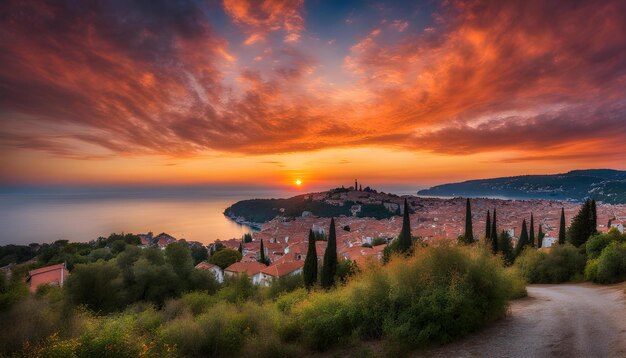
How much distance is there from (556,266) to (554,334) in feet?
50.7

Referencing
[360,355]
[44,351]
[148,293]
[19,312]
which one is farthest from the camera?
[148,293]

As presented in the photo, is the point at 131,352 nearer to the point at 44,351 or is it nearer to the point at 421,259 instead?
the point at 44,351

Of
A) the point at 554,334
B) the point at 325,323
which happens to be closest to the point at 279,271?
the point at 325,323

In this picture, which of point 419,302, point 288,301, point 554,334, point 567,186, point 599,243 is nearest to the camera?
point 554,334

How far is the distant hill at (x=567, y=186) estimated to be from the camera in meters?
138

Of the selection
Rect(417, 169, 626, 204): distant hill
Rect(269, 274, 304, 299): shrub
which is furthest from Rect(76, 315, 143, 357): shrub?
Rect(417, 169, 626, 204): distant hill

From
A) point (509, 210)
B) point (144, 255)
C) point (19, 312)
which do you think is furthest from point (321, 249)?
point (509, 210)

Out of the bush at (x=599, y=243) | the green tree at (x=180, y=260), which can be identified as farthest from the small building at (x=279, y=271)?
the bush at (x=599, y=243)

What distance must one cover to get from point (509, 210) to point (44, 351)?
111566 millimetres

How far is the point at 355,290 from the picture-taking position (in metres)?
10.5

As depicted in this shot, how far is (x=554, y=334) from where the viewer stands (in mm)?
8109

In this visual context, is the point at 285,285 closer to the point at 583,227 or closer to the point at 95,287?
the point at 95,287

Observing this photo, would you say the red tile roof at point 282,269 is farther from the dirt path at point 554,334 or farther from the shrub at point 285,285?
the dirt path at point 554,334

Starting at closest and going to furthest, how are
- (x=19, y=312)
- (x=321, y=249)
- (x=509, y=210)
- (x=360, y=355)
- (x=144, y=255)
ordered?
(x=19, y=312) < (x=360, y=355) < (x=144, y=255) < (x=321, y=249) < (x=509, y=210)
